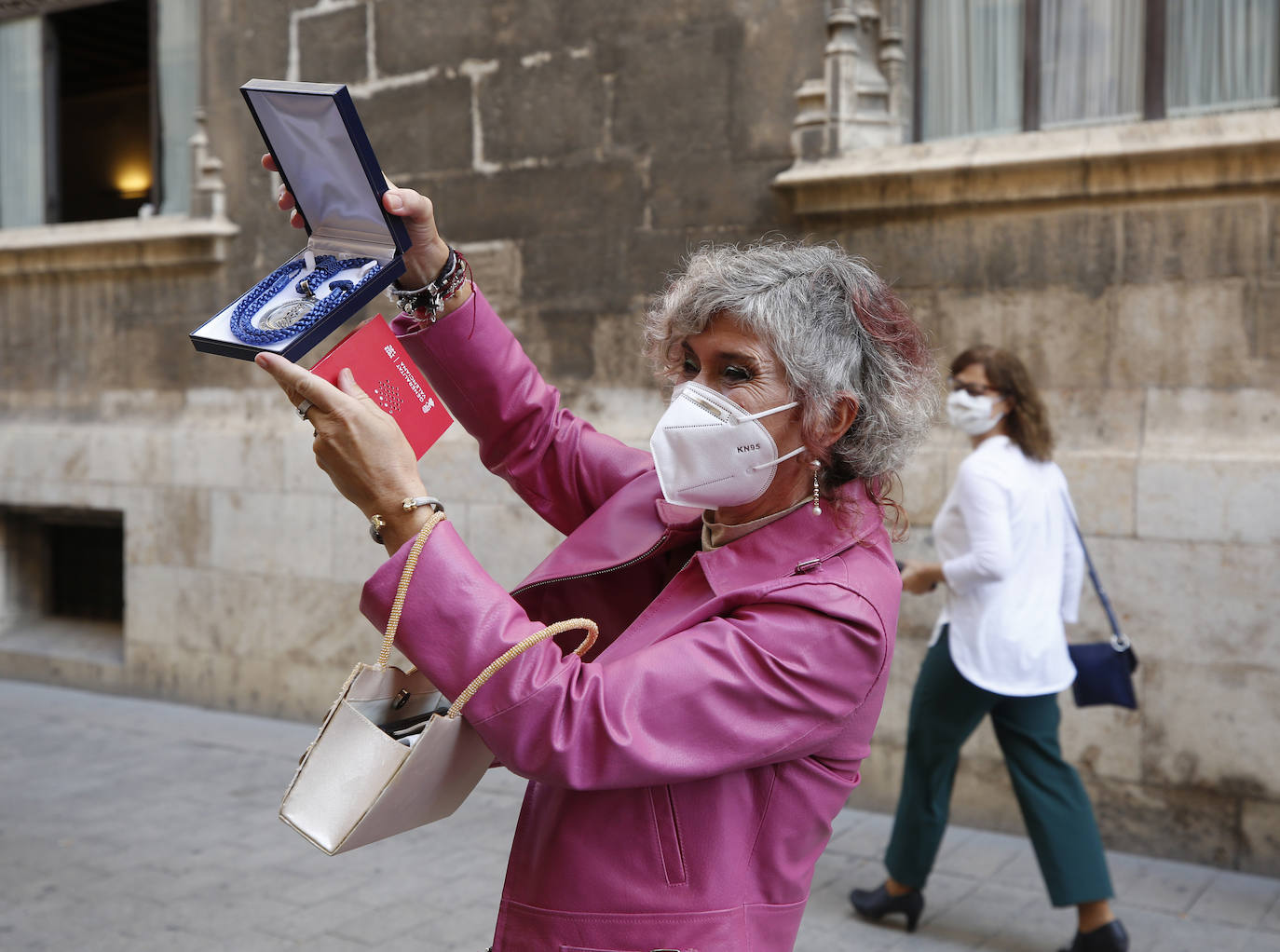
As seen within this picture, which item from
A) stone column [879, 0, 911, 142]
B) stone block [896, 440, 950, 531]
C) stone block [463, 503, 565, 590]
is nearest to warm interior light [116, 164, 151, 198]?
stone block [463, 503, 565, 590]

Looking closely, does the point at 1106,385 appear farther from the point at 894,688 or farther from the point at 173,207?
the point at 173,207

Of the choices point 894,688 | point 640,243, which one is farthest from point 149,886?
point 640,243

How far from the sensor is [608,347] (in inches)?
243

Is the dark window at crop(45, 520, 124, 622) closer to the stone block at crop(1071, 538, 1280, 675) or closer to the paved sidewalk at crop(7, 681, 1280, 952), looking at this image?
the paved sidewalk at crop(7, 681, 1280, 952)

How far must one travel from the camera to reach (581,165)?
6.24 meters

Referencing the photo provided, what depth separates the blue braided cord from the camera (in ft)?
5.34

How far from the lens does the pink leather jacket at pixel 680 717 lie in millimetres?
1485

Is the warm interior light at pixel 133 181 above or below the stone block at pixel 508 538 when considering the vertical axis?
above

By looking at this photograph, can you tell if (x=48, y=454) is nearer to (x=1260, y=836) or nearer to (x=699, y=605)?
(x=1260, y=836)

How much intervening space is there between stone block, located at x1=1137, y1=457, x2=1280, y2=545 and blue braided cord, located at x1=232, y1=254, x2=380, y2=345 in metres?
3.91

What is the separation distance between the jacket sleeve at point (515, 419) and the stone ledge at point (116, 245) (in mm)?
5761

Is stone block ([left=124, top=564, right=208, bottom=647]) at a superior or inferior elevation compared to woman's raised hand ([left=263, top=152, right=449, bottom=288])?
inferior

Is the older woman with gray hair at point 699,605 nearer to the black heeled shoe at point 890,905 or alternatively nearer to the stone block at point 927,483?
the black heeled shoe at point 890,905

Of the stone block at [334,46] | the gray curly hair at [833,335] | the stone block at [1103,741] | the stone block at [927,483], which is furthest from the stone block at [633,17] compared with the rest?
the gray curly hair at [833,335]
